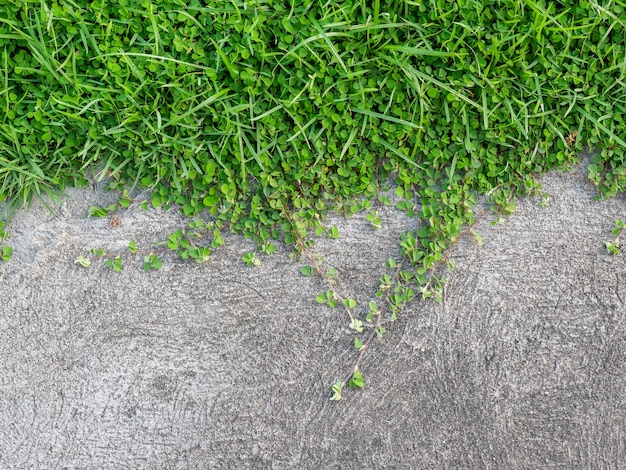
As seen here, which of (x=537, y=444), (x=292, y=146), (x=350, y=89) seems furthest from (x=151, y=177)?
(x=537, y=444)

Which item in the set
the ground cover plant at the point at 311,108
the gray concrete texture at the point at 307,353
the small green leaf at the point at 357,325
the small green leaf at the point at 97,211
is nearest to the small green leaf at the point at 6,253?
the gray concrete texture at the point at 307,353

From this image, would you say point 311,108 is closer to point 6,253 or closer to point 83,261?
point 83,261

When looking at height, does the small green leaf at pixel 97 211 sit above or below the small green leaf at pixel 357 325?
above

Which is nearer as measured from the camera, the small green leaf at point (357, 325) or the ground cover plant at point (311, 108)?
the ground cover plant at point (311, 108)

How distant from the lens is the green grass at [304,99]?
6.52 ft

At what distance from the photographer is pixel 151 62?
1.99m

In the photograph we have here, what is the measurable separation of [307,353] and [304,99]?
904 millimetres

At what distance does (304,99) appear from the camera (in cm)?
202

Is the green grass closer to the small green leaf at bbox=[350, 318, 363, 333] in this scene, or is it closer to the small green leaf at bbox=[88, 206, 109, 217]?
the small green leaf at bbox=[88, 206, 109, 217]

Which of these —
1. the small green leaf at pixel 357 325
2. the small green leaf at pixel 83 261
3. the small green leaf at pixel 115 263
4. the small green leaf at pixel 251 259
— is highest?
the small green leaf at pixel 251 259

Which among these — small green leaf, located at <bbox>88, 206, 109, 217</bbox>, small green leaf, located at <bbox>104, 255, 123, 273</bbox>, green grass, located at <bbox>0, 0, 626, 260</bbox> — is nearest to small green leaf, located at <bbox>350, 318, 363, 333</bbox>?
green grass, located at <bbox>0, 0, 626, 260</bbox>

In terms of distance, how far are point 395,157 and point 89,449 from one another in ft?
4.99

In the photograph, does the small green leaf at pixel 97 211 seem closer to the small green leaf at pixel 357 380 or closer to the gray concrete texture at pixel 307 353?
the gray concrete texture at pixel 307 353

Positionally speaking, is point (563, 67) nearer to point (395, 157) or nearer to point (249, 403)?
point (395, 157)
